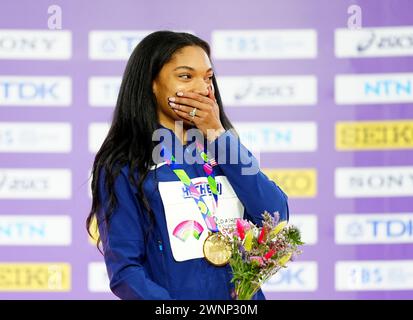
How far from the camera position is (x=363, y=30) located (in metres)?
3.54

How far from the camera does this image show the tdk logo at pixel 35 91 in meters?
3.53

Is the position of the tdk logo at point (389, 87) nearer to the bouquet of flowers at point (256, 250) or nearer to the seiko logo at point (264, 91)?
the seiko logo at point (264, 91)

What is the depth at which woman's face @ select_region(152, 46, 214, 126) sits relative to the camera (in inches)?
69.4

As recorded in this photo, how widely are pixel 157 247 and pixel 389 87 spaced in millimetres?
2191

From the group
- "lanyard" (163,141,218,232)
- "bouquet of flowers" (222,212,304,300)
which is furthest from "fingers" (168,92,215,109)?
"bouquet of flowers" (222,212,304,300)

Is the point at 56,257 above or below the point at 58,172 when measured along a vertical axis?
below

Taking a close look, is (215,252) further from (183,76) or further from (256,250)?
(183,76)

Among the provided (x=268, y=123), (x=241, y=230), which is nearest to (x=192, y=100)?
(x=241, y=230)

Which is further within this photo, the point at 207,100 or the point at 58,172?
the point at 58,172

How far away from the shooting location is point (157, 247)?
66.0 inches
